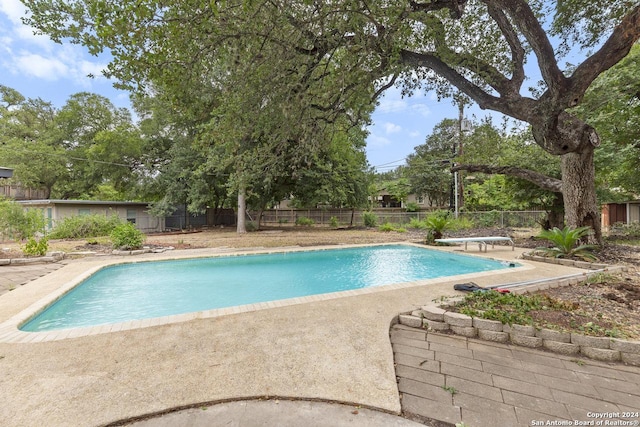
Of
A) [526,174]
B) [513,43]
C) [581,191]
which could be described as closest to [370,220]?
[526,174]

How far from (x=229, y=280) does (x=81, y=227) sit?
9.46 m

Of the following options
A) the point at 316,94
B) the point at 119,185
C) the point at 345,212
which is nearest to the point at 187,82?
the point at 316,94

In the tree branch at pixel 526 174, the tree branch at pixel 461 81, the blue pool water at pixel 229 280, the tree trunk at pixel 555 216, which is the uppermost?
the tree branch at pixel 461 81

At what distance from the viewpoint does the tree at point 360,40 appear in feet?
11.9

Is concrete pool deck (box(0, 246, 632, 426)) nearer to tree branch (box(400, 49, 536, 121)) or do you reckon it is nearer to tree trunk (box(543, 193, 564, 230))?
tree branch (box(400, 49, 536, 121))

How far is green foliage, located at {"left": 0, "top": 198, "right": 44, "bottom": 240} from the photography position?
908 cm

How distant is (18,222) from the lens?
9.22m

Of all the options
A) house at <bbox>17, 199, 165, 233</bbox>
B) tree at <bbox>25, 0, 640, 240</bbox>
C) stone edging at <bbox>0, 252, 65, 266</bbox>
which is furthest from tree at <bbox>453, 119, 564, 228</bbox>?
house at <bbox>17, 199, 165, 233</bbox>

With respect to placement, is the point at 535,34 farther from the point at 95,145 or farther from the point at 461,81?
the point at 95,145

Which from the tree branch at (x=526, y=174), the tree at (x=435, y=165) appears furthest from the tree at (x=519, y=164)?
the tree at (x=435, y=165)

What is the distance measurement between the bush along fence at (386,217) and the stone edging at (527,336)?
44.3 ft

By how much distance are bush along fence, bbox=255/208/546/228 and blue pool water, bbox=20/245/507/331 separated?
7800mm

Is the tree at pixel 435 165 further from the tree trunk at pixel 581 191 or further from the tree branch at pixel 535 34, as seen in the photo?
the tree branch at pixel 535 34

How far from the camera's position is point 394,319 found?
3205 millimetres
